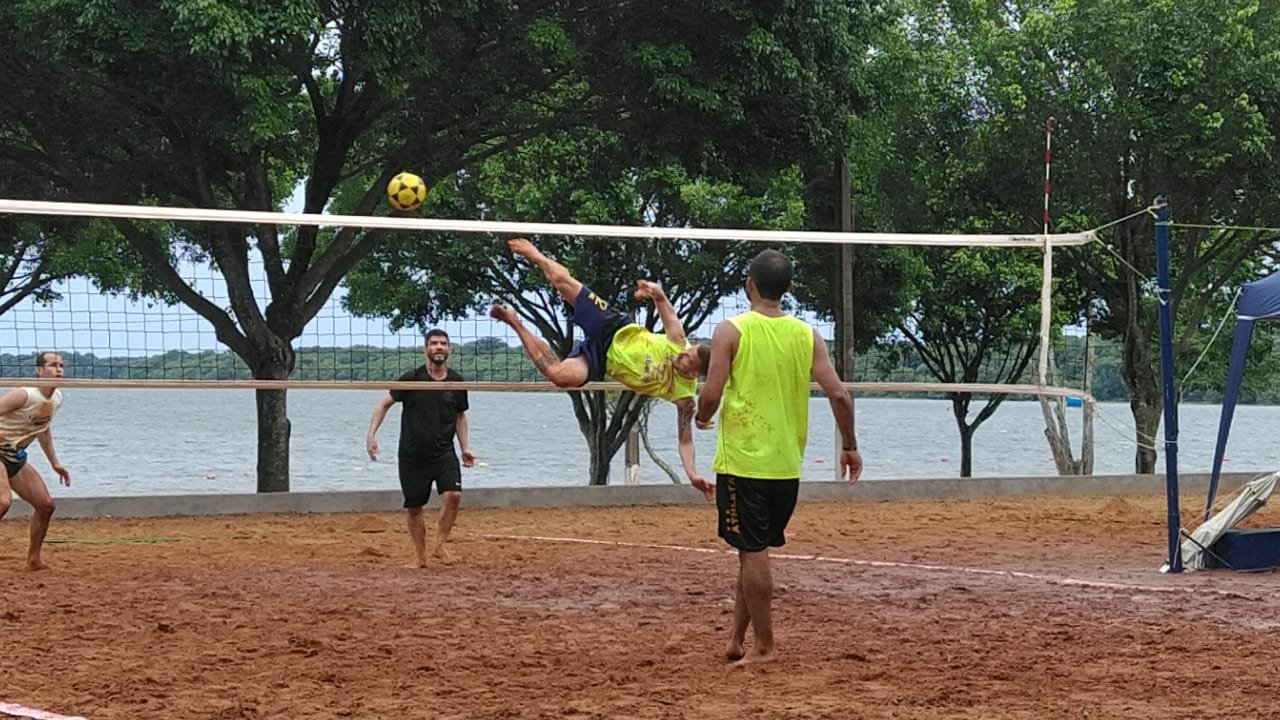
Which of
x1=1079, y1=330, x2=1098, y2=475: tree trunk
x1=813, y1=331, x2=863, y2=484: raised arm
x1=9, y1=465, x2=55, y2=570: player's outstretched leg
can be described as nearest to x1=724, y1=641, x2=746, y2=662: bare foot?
x1=813, y1=331, x2=863, y2=484: raised arm

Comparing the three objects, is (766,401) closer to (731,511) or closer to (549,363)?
(731,511)

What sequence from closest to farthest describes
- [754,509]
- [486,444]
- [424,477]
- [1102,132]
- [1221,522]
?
[754,509], [424,477], [1221,522], [1102,132], [486,444]

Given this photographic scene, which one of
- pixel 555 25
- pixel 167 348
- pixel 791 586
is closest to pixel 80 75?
pixel 167 348

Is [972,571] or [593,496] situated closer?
[972,571]

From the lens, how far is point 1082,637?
7.44m

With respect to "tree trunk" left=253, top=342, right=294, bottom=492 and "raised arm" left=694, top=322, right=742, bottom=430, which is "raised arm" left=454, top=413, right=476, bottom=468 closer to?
"raised arm" left=694, top=322, right=742, bottom=430

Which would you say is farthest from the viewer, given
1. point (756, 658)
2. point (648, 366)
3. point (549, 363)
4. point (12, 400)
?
point (12, 400)

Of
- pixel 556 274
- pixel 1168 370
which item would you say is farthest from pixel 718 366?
pixel 1168 370

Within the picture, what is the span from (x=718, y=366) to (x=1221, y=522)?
5.73 metres

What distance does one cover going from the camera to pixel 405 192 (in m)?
10.8

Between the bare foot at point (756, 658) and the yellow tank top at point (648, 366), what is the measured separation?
2.39 metres

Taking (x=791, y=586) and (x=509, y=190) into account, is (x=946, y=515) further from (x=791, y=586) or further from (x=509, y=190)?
(x=509, y=190)

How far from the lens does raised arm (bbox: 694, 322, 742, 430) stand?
6484 millimetres

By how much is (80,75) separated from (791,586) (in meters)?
10.0
